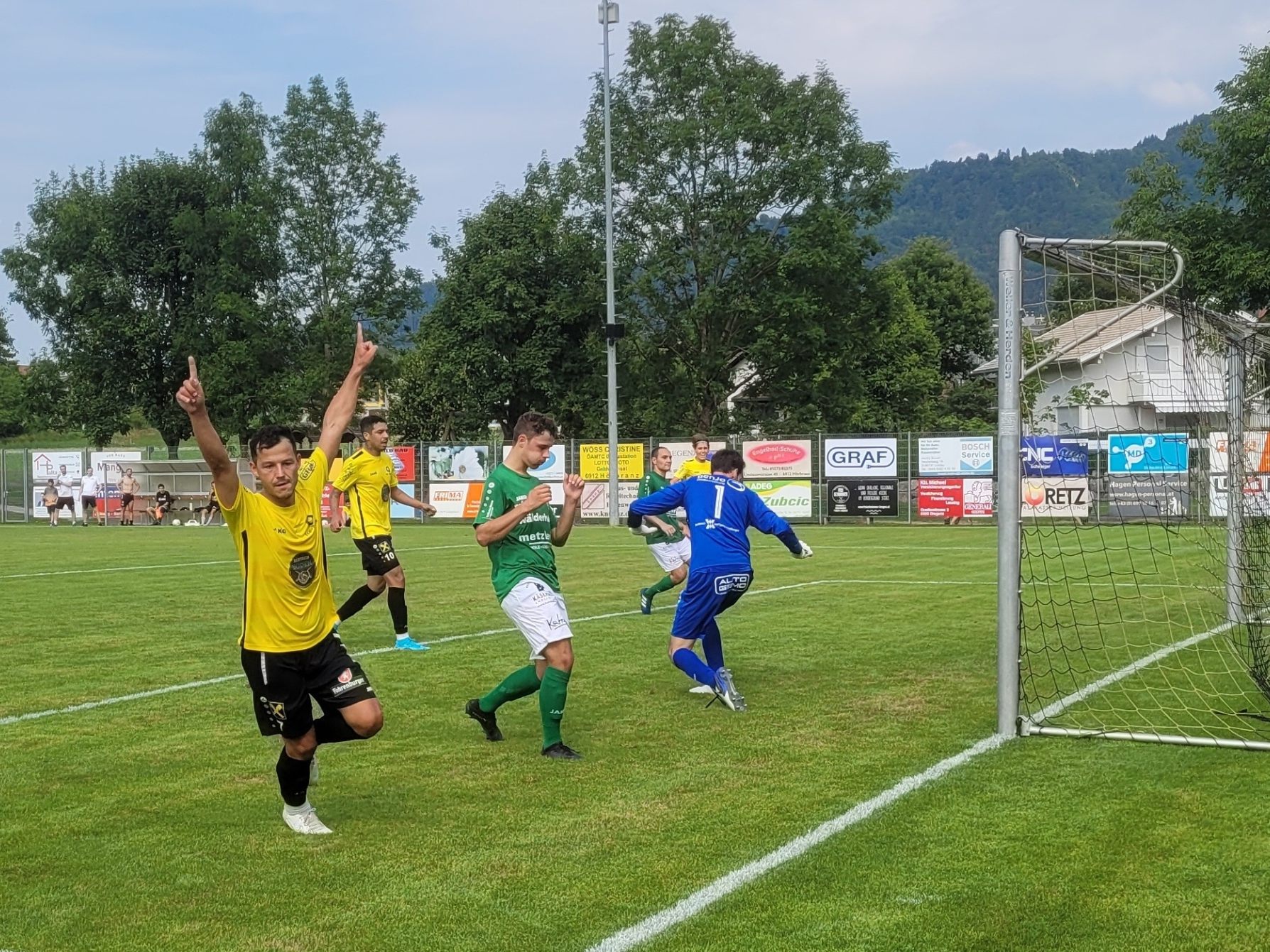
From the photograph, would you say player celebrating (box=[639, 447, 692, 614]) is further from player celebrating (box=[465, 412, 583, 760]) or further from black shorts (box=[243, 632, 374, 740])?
black shorts (box=[243, 632, 374, 740])

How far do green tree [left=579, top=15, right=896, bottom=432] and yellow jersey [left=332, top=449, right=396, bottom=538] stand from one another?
113ft

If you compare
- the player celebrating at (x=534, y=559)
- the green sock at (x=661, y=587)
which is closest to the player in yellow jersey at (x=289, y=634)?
the player celebrating at (x=534, y=559)

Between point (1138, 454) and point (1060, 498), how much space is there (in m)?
2.85

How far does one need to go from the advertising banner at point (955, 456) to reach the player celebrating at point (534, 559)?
2796 cm

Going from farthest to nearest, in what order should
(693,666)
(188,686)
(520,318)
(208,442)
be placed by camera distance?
(520,318) → (188,686) → (693,666) → (208,442)

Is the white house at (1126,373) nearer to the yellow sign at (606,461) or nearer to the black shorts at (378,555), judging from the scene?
the black shorts at (378,555)

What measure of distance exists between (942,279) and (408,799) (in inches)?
2633

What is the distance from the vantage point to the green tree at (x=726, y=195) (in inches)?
1816

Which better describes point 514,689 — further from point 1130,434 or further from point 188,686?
point 1130,434

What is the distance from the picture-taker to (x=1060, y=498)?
27984 millimetres

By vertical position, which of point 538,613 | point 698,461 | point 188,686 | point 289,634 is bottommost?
point 188,686

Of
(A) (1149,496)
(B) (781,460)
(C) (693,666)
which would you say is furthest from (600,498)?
(C) (693,666)

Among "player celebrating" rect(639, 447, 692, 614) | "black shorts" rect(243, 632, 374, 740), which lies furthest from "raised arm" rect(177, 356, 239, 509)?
"player celebrating" rect(639, 447, 692, 614)

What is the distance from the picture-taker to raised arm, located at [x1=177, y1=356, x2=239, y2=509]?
16.4ft
